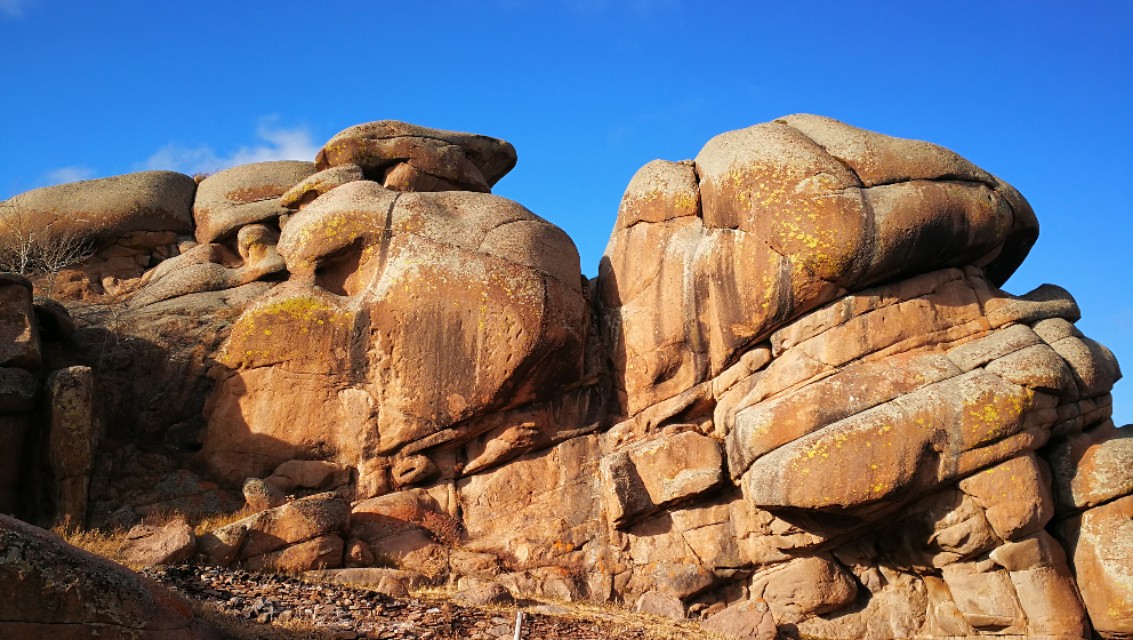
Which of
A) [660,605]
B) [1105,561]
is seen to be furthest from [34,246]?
[1105,561]

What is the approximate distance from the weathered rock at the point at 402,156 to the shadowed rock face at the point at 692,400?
292 centimetres

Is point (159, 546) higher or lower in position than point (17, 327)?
lower

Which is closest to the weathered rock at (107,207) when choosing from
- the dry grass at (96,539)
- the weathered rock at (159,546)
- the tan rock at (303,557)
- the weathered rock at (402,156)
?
the weathered rock at (402,156)

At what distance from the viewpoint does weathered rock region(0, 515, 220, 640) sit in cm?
988

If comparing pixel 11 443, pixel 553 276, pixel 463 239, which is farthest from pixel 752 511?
pixel 11 443

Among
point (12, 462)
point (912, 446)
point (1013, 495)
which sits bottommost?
point (1013, 495)

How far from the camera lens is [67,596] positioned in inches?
399

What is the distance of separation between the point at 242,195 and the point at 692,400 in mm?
12273

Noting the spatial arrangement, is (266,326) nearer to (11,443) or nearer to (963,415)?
(11,443)

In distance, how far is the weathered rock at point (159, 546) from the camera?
622 inches

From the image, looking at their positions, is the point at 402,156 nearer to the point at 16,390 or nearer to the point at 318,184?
the point at 318,184

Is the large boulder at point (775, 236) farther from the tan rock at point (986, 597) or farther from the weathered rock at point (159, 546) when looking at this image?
the weathered rock at point (159, 546)

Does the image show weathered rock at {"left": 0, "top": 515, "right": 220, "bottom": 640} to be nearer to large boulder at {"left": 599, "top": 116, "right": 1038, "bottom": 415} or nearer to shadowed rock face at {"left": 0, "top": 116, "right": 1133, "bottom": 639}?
shadowed rock face at {"left": 0, "top": 116, "right": 1133, "bottom": 639}

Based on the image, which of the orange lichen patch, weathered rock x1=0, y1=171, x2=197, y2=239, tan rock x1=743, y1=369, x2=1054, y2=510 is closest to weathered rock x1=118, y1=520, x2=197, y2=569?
the orange lichen patch
